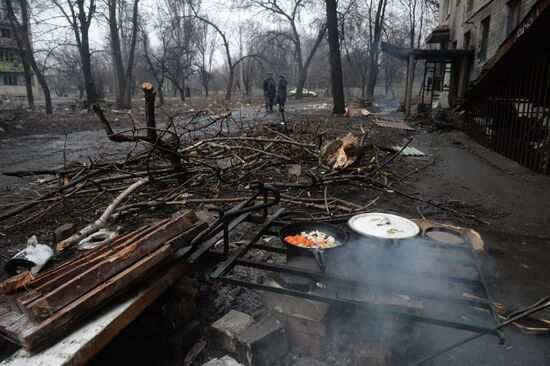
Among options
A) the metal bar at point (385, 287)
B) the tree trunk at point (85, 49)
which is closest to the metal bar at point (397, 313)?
the metal bar at point (385, 287)

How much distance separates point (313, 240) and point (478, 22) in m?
18.8

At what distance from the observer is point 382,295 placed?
2.04 m

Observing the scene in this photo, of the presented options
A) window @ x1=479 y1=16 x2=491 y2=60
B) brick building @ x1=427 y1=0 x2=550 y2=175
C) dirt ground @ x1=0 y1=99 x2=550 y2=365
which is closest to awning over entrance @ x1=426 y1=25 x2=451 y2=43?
window @ x1=479 y1=16 x2=491 y2=60

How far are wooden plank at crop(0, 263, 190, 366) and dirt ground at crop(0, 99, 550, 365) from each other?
1.60 ft

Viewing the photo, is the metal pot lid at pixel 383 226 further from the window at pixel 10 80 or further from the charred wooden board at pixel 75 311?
the window at pixel 10 80

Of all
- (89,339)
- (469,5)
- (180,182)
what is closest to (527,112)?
(180,182)

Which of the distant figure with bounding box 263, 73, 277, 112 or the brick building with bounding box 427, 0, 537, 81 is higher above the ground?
the brick building with bounding box 427, 0, 537, 81

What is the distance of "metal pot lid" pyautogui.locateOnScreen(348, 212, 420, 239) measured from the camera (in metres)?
2.26

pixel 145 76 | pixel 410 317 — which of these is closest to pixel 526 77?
pixel 410 317

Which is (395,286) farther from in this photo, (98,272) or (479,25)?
(479,25)

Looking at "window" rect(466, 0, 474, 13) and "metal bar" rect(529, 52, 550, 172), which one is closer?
"metal bar" rect(529, 52, 550, 172)

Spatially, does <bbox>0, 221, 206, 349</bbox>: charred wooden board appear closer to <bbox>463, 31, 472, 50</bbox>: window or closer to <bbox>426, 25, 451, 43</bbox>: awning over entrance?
<bbox>463, 31, 472, 50</bbox>: window

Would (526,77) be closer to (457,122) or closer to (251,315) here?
(457,122)

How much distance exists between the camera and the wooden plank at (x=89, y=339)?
153 cm
